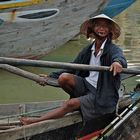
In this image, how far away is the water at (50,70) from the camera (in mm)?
6891

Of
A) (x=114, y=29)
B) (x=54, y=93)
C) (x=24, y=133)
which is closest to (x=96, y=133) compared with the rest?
(x=24, y=133)

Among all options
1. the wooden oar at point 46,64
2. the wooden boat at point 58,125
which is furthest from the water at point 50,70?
the wooden oar at point 46,64

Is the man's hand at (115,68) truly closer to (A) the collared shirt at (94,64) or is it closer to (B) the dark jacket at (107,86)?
(B) the dark jacket at (107,86)

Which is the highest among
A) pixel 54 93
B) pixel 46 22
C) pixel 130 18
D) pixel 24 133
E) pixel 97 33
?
pixel 97 33

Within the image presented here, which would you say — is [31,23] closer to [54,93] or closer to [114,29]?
[54,93]

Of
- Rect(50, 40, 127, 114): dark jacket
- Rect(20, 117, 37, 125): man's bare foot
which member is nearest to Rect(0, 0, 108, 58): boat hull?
Rect(20, 117, 37, 125): man's bare foot

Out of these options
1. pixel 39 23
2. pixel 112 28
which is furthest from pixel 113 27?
pixel 39 23

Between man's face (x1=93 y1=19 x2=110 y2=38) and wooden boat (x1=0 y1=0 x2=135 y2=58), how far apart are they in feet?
13.9

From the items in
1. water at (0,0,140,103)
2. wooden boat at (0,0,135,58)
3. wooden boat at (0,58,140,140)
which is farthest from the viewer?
wooden boat at (0,0,135,58)

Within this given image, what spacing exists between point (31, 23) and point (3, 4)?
0.72 m

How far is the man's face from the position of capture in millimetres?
3641

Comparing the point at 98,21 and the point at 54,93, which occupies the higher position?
the point at 98,21

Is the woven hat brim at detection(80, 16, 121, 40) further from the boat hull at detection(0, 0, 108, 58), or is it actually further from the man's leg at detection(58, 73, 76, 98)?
the boat hull at detection(0, 0, 108, 58)

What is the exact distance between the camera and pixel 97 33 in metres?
3.66
